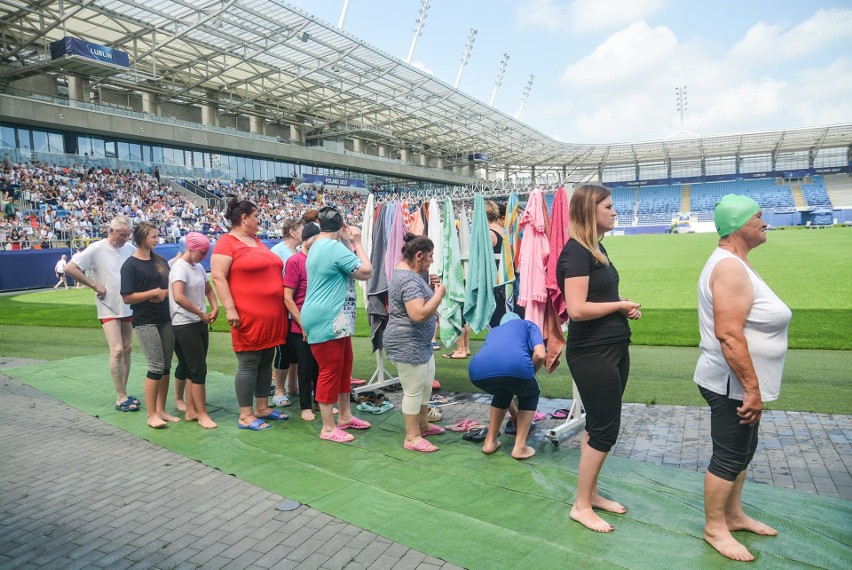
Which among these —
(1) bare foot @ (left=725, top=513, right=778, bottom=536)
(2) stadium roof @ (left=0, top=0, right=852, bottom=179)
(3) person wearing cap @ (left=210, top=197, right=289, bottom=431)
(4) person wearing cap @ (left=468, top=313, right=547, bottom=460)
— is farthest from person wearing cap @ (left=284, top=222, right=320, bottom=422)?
(2) stadium roof @ (left=0, top=0, right=852, bottom=179)

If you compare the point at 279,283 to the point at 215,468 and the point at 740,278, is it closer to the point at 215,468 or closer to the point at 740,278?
the point at 215,468

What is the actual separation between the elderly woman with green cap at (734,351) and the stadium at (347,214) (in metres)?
0.36

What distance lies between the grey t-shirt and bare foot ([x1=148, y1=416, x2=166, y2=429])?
247 centimetres

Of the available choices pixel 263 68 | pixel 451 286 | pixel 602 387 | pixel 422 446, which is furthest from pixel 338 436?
pixel 263 68

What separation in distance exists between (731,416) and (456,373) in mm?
4550

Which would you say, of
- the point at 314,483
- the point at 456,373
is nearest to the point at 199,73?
the point at 456,373

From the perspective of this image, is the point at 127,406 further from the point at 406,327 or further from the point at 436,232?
the point at 436,232

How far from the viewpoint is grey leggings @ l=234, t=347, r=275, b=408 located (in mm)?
5074

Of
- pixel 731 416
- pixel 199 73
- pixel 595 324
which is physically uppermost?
pixel 199 73

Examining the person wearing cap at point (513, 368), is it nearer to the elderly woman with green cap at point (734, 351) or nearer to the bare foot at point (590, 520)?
the bare foot at point (590, 520)

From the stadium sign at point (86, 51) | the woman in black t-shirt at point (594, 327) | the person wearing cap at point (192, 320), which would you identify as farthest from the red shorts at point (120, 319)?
the stadium sign at point (86, 51)

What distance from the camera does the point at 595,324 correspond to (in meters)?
3.14

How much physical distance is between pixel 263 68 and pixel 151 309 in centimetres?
3147

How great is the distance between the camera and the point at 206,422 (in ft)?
17.5
